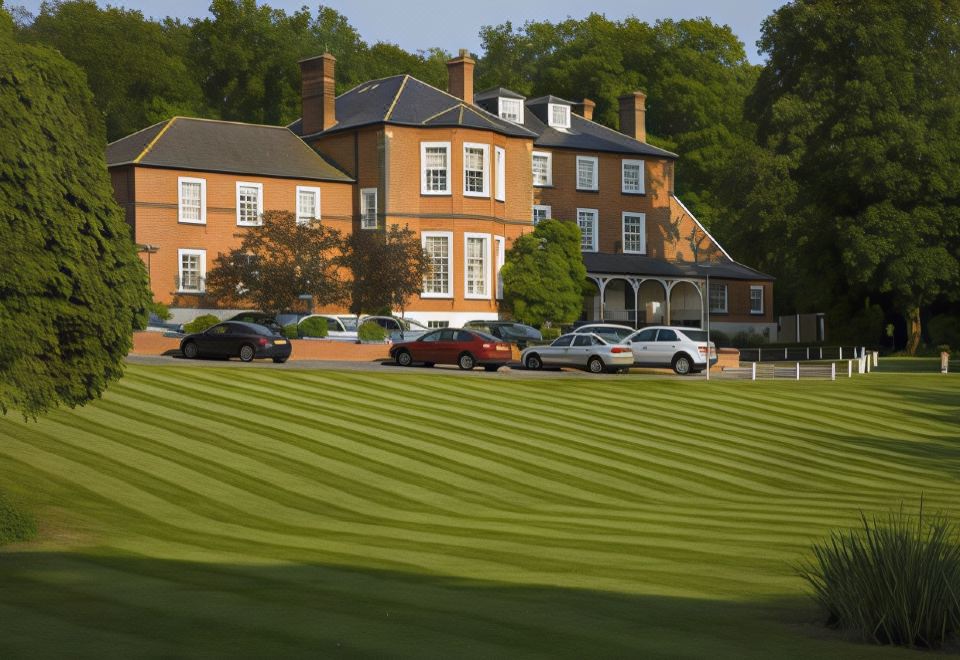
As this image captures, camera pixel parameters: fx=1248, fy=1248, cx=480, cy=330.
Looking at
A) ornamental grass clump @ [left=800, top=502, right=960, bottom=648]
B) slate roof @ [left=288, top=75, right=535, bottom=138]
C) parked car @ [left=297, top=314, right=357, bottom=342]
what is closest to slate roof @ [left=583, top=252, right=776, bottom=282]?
slate roof @ [left=288, top=75, right=535, bottom=138]

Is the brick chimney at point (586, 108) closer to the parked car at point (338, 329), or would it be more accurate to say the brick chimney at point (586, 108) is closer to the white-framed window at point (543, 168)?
the white-framed window at point (543, 168)

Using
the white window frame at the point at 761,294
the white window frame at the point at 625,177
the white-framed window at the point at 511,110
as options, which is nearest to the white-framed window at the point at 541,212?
the white-framed window at the point at 511,110

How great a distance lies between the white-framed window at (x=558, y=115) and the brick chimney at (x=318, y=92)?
43.7 feet

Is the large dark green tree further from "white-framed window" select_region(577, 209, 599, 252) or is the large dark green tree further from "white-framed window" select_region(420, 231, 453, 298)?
"white-framed window" select_region(420, 231, 453, 298)

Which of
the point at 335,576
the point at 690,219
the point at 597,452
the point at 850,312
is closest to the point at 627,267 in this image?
the point at 690,219

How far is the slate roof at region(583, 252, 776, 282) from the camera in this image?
2611 inches

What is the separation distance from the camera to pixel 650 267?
68.4 metres

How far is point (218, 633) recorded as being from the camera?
31.0 feet

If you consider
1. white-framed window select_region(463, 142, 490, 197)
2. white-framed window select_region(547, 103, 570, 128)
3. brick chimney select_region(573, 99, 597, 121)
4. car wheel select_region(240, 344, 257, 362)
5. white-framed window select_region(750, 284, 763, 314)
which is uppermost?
brick chimney select_region(573, 99, 597, 121)

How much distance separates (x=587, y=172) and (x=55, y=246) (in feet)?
182

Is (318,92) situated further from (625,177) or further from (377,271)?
(625,177)

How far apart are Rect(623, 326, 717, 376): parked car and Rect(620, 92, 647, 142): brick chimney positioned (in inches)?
1256

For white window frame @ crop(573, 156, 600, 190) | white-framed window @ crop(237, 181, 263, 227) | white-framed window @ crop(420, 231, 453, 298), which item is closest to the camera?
white-framed window @ crop(237, 181, 263, 227)

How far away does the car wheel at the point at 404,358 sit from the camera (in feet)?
141
